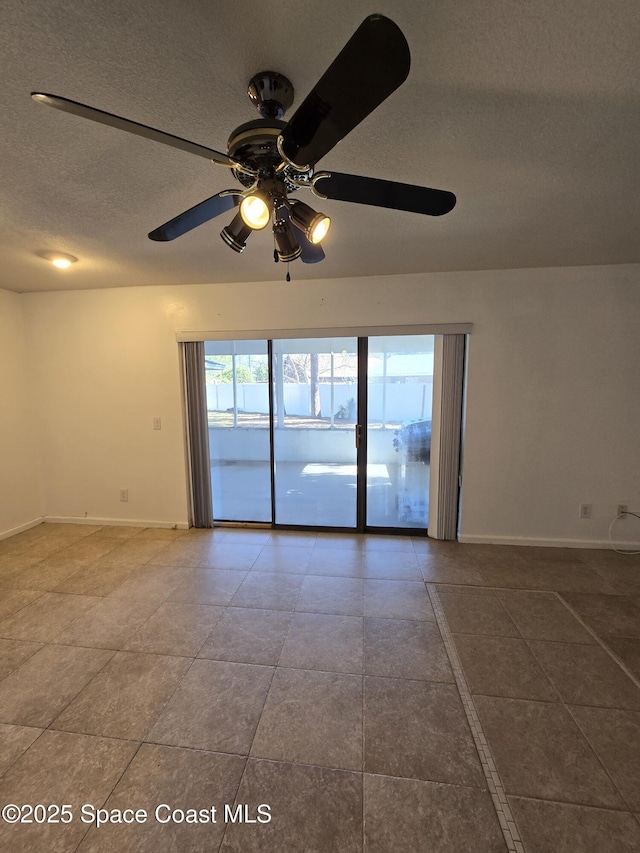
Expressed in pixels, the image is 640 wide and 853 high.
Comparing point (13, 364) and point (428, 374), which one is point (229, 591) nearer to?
point (428, 374)

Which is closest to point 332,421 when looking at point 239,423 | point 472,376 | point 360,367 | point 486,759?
point 360,367

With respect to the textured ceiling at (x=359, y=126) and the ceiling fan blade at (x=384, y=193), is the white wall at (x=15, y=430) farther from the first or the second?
the ceiling fan blade at (x=384, y=193)

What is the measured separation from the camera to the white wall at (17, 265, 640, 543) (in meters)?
3.04

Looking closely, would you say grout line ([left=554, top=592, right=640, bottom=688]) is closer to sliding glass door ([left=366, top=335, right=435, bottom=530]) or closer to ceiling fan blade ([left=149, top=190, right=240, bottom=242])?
sliding glass door ([left=366, top=335, right=435, bottom=530])

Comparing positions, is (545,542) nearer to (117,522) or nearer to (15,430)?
(117,522)

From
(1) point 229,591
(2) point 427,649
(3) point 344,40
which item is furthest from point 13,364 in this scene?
(2) point 427,649

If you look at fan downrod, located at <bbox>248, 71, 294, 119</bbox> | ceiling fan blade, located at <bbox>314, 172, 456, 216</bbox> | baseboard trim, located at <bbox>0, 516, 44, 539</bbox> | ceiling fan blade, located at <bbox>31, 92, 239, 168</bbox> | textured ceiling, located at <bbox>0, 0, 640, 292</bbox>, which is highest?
textured ceiling, located at <bbox>0, 0, 640, 292</bbox>

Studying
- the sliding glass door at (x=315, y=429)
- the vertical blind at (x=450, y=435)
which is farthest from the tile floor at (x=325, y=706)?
the sliding glass door at (x=315, y=429)

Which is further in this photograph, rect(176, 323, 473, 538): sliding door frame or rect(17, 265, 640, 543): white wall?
rect(176, 323, 473, 538): sliding door frame

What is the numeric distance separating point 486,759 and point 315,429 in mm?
2749

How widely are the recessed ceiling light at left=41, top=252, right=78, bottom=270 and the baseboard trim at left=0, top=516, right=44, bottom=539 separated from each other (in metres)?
2.66

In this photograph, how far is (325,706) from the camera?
5.41ft

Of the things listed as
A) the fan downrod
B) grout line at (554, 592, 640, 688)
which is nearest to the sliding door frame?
grout line at (554, 592, 640, 688)

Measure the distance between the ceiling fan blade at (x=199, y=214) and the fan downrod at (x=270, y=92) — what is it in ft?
0.89
